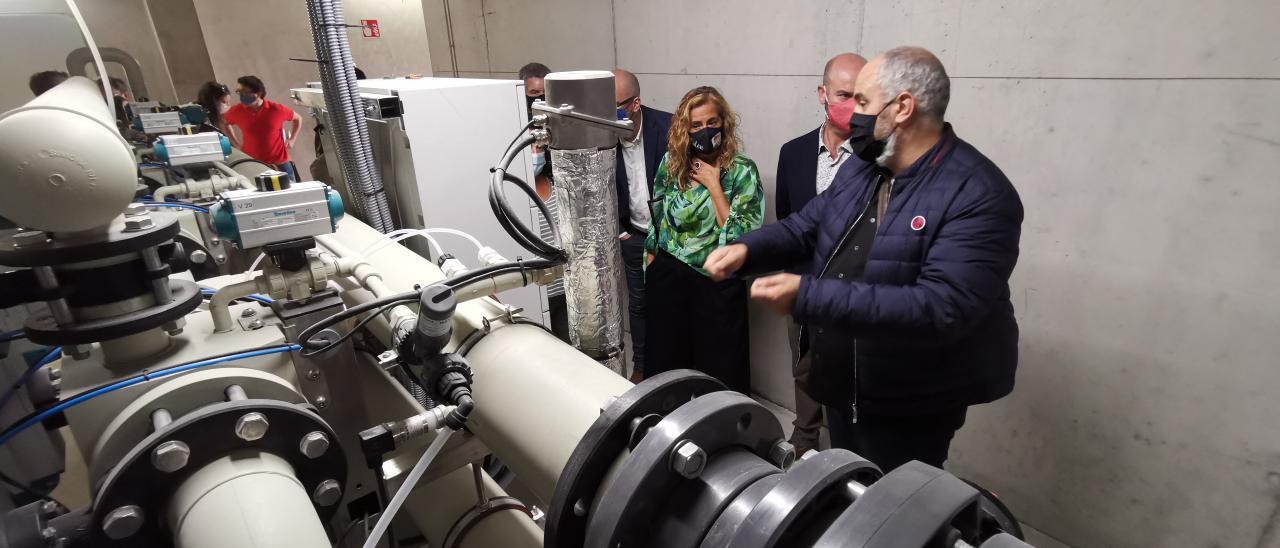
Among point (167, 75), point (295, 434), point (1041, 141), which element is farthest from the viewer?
point (167, 75)

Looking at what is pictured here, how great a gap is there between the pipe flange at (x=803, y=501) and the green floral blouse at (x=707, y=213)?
1565 mm

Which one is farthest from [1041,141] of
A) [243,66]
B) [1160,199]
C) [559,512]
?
[243,66]

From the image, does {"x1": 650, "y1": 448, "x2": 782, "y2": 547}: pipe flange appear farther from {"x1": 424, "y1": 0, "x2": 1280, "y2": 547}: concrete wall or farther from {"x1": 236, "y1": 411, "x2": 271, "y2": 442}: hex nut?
{"x1": 424, "y1": 0, "x2": 1280, "y2": 547}: concrete wall

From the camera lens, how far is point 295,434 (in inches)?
24.6

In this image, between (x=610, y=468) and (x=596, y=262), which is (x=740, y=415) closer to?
(x=610, y=468)

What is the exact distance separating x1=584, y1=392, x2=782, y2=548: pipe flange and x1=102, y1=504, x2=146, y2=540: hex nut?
0.43 meters

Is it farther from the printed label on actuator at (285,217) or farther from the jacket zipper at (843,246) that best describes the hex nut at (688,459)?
the jacket zipper at (843,246)

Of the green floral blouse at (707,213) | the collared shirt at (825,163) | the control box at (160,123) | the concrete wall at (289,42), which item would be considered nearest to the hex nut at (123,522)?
the green floral blouse at (707,213)

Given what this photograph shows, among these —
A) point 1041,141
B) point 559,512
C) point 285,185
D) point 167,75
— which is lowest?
point 559,512

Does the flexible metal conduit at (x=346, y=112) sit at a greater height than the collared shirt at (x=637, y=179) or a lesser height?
greater

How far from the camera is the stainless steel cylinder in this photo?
0.76 m

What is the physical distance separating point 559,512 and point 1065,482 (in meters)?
1.80

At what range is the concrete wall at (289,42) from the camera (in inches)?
195

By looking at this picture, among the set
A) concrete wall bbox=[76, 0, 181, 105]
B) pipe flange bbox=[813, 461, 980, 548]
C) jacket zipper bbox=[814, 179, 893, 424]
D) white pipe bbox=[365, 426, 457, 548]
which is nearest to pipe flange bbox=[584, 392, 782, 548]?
pipe flange bbox=[813, 461, 980, 548]
